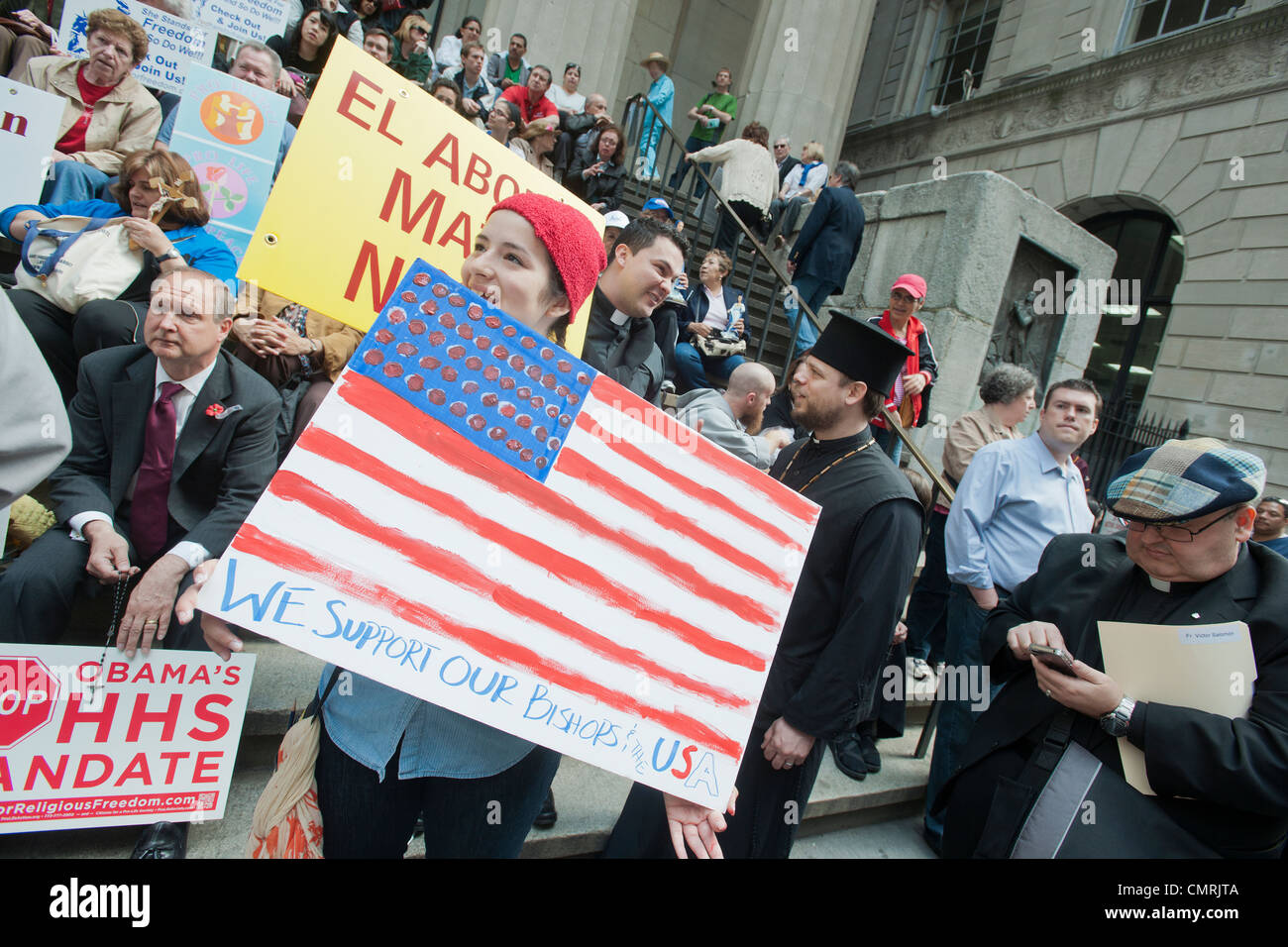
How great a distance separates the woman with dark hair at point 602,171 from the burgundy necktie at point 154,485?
597 cm

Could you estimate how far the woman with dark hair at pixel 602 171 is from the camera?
762 centimetres

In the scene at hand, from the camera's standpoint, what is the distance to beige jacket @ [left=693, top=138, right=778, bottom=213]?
316 inches

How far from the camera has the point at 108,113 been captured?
4125 millimetres

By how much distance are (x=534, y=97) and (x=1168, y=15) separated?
12.8 metres

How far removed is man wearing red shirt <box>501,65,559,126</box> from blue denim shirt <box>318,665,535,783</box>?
25.1 ft

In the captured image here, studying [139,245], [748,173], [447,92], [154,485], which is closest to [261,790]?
[154,485]

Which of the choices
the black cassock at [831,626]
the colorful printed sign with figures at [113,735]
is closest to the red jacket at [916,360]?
the black cassock at [831,626]

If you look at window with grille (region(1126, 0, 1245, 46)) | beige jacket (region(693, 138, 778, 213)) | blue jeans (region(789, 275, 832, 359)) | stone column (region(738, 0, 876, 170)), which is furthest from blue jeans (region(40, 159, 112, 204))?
window with grille (region(1126, 0, 1245, 46))

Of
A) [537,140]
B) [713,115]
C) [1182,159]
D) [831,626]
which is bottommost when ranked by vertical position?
[831,626]

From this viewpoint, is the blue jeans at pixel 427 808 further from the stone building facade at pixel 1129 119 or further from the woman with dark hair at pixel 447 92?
the stone building facade at pixel 1129 119

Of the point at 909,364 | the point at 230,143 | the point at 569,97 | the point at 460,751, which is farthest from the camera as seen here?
the point at 569,97

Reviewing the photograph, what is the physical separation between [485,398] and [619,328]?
4.80 ft

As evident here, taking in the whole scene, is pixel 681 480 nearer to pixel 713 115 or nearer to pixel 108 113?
pixel 108 113

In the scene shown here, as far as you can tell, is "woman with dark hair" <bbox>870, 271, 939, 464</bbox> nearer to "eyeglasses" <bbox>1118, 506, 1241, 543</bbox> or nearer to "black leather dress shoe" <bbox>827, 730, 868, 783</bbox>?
"black leather dress shoe" <bbox>827, 730, 868, 783</bbox>
